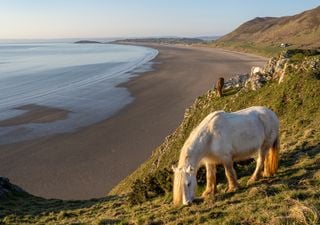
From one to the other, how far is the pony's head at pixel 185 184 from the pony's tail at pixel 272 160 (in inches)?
117

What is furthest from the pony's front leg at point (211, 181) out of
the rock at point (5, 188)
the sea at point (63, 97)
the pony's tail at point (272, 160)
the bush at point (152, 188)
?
the sea at point (63, 97)

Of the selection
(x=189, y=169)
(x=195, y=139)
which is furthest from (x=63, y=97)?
(x=189, y=169)

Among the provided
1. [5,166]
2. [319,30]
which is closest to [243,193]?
[5,166]

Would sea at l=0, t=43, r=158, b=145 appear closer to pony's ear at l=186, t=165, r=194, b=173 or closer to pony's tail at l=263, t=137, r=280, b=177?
pony's tail at l=263, t=137, r=280, b=177

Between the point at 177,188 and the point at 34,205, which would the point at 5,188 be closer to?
the point at 34,205

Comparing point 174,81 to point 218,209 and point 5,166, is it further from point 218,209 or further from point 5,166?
point 218,209

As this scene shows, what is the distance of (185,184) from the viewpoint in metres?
9.89

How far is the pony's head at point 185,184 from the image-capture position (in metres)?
9.90

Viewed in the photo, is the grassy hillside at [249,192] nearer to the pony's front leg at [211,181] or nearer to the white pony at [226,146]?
the pony's front leg at [211,181]

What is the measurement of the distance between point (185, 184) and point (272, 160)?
3.36 metres

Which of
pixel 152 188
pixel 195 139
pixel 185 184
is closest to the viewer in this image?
pixel 185 184

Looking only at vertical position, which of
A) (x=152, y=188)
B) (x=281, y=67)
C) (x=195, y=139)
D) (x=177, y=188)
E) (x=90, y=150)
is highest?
(x=281, y=67)

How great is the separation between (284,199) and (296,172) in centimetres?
291

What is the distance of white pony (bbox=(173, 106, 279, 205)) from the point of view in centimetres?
1012
